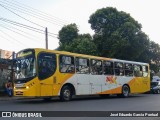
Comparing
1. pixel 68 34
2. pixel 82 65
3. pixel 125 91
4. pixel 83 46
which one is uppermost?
pixel 68 34

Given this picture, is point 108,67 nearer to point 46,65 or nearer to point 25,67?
point 46,65

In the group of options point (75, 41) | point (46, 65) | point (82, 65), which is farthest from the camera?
point (75, 41)

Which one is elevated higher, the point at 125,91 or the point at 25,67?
the point at 25,67

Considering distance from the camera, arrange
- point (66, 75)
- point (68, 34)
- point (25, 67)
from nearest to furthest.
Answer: point (25, 67)
point (66, 75)
point (68, 34)

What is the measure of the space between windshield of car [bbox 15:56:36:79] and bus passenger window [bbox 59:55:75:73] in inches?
76.5

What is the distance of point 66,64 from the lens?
19.1 metres

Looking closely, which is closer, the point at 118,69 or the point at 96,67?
the point at 96,67

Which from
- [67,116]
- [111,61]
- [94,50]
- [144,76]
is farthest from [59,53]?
[94,50]

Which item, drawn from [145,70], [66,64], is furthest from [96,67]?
[145,70]

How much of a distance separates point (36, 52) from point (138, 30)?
60.6ft

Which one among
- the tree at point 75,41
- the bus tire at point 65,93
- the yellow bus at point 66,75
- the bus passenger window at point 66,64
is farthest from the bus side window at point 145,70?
the bus tire at point 65,93

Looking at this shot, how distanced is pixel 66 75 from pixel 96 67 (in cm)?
339

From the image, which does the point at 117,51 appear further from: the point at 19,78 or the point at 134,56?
the point at 19,78

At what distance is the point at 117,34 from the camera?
105ft
